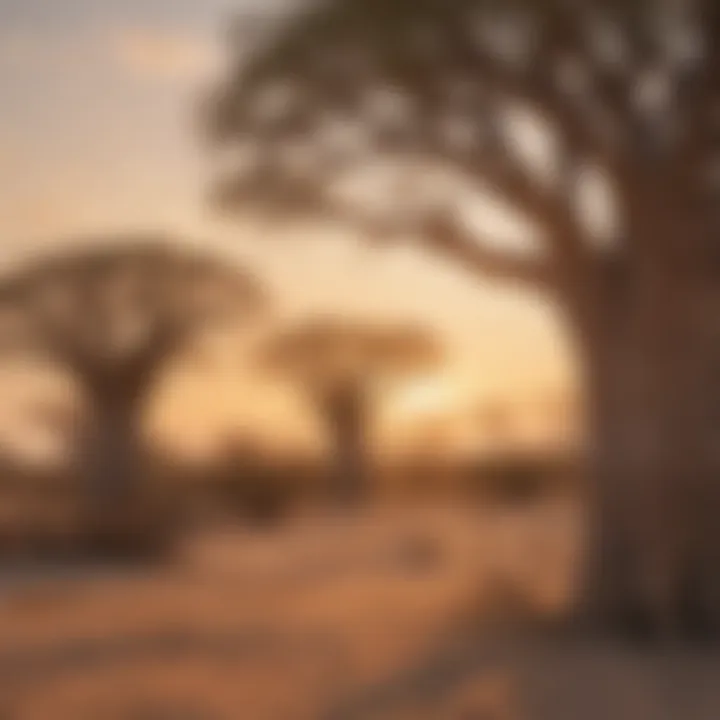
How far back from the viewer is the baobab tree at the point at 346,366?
1.23 meters

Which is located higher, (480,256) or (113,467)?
(480,256)

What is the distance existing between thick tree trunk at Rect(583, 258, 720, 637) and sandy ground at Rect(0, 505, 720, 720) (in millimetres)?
62

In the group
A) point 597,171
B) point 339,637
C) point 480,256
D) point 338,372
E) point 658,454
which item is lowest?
point 339,637

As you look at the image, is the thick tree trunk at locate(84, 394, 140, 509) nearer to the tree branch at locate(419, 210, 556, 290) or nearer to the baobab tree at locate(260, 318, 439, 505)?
the baobab tree at locate(260, 318, 439, 505)

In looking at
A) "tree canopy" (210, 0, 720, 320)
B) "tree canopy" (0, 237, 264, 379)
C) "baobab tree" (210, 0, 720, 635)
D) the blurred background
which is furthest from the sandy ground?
"tree canopy" (210, 0, 720, 320)

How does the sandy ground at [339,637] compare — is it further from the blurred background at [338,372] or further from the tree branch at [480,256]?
the tree branch at [480,256]

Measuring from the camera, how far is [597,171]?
141cm

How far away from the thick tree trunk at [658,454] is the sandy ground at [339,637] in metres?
0.06

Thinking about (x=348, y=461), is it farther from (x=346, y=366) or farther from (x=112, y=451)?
(x=112, y=451)

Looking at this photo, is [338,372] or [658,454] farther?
[658,454]

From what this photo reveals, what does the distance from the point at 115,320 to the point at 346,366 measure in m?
0.28

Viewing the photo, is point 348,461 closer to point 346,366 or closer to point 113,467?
point 346,366

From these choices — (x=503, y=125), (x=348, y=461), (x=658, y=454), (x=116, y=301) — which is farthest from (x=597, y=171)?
(x=116, y=301)

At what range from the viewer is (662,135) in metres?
1.37
